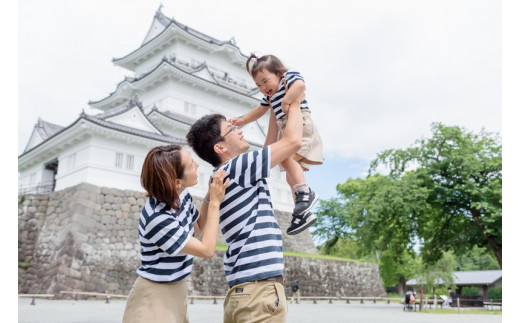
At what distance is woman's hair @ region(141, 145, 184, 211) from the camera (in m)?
2.30

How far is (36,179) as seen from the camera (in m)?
21.1

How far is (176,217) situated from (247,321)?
666 millimetres

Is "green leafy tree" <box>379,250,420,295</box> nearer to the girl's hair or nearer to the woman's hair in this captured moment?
the girl's hair

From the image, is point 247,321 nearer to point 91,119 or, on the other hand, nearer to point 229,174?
point 229,174

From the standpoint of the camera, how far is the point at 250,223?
2.29 meters

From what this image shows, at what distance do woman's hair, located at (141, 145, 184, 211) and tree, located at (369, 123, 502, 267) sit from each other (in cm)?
1636

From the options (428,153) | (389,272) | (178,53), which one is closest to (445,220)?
(428,153)

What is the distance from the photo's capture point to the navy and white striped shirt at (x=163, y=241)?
223 cm

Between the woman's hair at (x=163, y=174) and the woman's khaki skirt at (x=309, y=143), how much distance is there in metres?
0.97

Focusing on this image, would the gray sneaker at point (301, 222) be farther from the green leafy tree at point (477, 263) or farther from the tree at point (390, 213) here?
the green leafy tree at point (477, 263)

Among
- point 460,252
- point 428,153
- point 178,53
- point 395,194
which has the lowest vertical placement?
point 460,252

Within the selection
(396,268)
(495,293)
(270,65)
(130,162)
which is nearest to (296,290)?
(130,162)

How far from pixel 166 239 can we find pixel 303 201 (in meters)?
1.02

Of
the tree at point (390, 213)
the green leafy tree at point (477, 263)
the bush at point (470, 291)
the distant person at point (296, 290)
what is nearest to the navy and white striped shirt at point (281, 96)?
the tree at point (390, 213)
